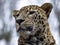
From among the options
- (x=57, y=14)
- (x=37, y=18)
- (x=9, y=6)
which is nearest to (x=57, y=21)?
(x=57, y=14)

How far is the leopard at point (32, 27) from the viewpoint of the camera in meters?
4.66

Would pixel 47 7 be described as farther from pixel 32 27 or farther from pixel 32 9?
pixel 32 27

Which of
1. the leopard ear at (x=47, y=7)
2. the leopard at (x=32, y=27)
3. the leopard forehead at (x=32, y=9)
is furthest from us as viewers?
the leopard ear at (x=47, y=7)

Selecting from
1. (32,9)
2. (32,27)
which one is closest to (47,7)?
(32,9)

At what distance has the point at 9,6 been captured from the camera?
1144 cm

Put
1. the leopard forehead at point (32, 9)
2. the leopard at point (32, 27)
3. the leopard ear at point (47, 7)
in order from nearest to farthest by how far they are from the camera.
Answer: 1. the leopard at point (32, 27)
2. the leopard forehead at point (32, 9)
3. the leopard ear at point (47, 7)

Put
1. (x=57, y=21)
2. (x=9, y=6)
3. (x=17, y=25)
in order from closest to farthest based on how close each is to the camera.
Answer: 1. (x=17, y=25)
2. (x=57, y=21)
3. (x=9, y=6)

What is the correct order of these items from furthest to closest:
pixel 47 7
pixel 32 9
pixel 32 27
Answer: pixel 47 7, pixel 32 9, pixel 32 27

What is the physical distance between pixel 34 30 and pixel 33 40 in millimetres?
134

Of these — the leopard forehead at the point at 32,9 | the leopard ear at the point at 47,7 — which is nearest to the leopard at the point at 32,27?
the leopard forehead at the point at 32,9

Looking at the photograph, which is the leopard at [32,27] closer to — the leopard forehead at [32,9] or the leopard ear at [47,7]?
the leopard forehead at [32,9]

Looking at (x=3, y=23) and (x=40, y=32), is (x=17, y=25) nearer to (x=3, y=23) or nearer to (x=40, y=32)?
(x=40, y=32)

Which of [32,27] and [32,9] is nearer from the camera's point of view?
[32,27]

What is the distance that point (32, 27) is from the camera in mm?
4711
